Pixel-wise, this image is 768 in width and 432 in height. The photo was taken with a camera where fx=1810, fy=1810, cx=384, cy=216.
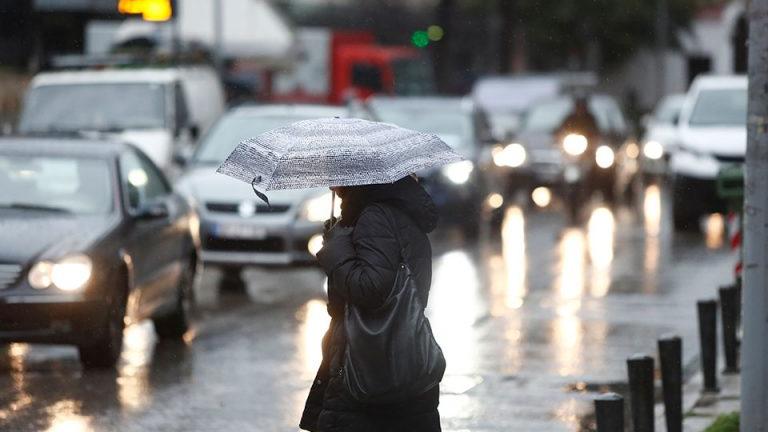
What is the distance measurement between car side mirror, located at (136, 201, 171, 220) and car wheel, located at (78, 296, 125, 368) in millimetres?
686

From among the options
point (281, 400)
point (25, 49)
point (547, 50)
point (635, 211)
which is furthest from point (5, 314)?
point (547, 50)

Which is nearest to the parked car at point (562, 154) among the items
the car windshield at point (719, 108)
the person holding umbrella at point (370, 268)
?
the car windshield at point (719, 108)

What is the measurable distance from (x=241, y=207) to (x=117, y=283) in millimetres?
4843

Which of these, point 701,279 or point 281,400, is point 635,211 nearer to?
point 701,279

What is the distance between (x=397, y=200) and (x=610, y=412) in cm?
182

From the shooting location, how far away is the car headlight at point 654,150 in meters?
37.0

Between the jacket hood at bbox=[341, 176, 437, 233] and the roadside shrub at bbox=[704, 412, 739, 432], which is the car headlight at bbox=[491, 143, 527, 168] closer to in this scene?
the roadside shrub at bbox=[704, 412, 739, 432]

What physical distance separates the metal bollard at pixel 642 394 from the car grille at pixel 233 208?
8123mm

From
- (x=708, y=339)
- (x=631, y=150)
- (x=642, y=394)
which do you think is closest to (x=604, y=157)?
(x=631, y=150)

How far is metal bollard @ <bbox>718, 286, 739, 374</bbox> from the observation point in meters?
11.5

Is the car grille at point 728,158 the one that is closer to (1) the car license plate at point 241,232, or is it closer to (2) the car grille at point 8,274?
(1) the car license plate at point 241,232

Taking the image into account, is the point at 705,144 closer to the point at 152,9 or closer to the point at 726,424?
Result: the point at 152,9

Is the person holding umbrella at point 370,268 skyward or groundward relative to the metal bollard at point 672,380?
skyward

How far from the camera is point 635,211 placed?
29.2 meters
